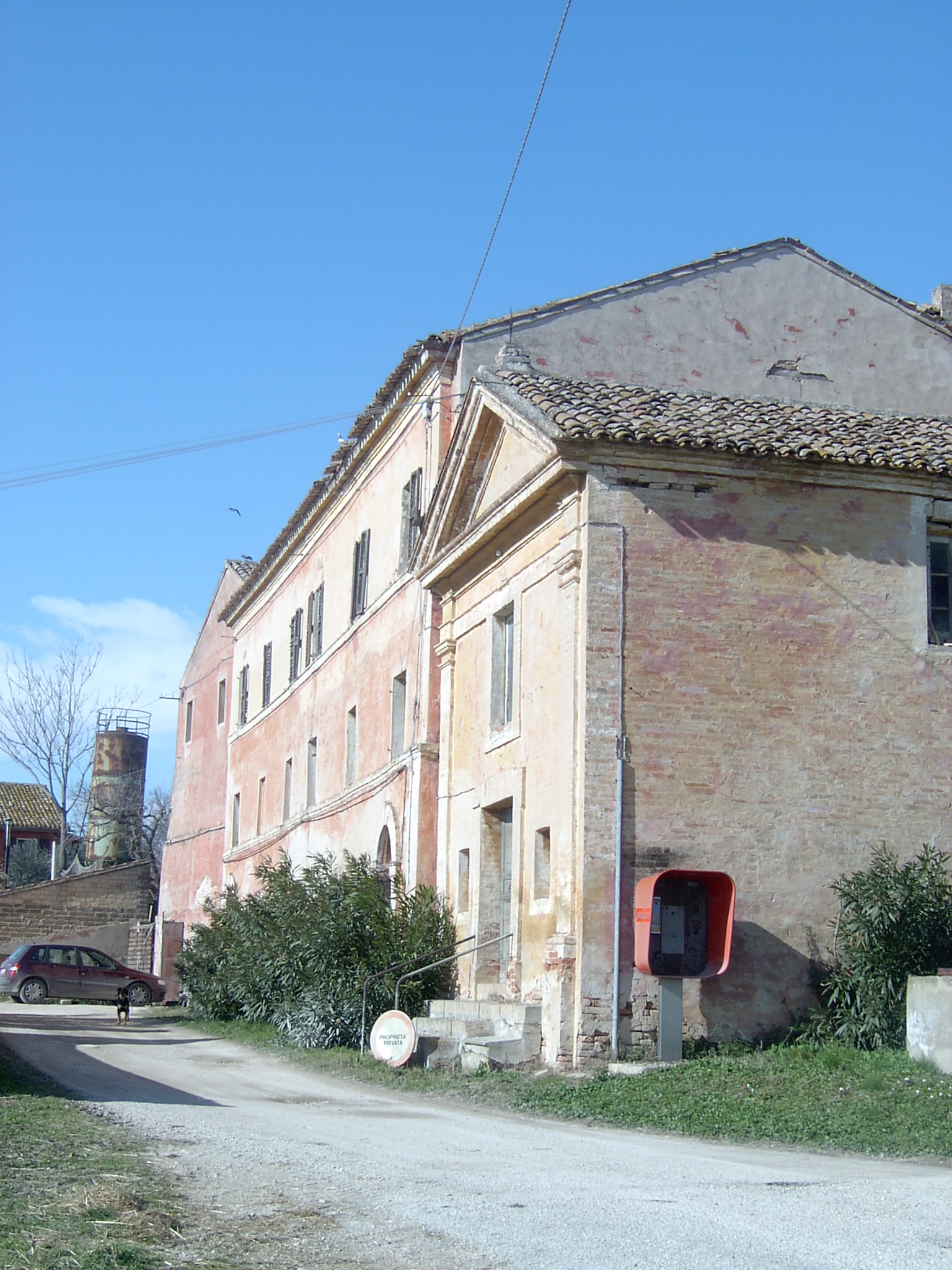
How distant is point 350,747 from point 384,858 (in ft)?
12.8

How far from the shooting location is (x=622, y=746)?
14.5 meters

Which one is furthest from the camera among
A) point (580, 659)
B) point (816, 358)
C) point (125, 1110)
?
point (816, 358)

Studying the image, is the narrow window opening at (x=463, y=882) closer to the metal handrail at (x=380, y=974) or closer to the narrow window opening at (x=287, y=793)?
the metal handrail at (x=380, y=974)

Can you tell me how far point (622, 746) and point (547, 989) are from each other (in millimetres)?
2549

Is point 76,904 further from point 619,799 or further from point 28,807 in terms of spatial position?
point 619,799

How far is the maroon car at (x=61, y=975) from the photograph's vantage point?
29656 mm

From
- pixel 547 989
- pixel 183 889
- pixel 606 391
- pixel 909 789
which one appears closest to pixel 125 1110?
pixel 547 989

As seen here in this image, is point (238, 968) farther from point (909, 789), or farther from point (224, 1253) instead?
point (224, 1253)

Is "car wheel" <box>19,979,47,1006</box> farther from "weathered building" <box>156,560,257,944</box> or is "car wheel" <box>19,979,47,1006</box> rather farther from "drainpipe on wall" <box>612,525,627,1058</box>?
"drainpipe on wall" <box>612,525,627,1058</box>

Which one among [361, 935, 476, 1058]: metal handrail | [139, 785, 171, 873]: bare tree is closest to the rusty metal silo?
[139, 785, 171, 873]: bare tree

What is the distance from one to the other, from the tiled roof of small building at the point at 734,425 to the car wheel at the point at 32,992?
18.4m

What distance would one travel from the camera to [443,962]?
17.4m

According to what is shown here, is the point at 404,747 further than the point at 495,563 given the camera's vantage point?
Yes

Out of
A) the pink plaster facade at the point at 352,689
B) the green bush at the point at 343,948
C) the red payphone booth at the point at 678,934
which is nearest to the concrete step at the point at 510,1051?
the red payphone booth at the point at 678,934
